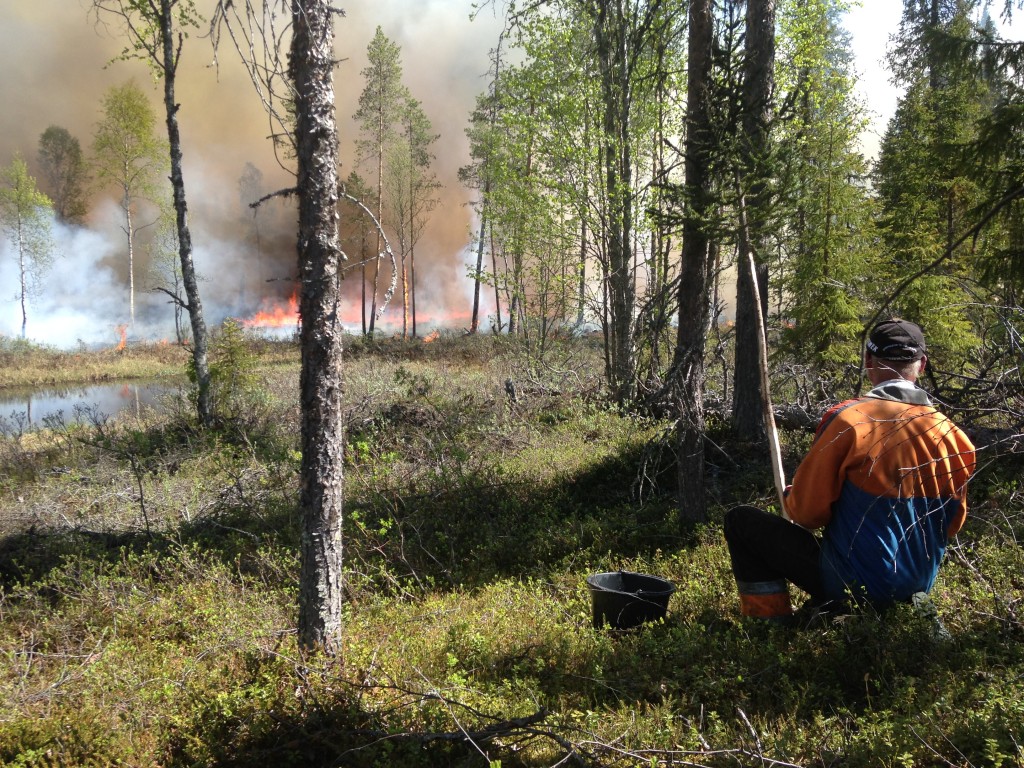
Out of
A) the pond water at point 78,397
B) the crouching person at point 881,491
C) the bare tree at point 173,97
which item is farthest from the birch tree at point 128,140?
the crouching person at point 881,491

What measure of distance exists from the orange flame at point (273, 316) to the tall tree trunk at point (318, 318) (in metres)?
38.8

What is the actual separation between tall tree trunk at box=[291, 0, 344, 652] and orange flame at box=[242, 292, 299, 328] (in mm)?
38805

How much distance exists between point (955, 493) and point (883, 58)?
23.2 m

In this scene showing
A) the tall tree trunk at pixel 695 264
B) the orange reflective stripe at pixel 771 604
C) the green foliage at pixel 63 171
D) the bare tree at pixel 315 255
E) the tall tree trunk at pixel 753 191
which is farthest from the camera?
the green foliage at pixel 63 171

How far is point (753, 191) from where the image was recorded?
204 inches

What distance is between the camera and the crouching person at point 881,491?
3.08m

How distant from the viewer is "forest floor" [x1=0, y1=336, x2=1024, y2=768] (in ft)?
9.86

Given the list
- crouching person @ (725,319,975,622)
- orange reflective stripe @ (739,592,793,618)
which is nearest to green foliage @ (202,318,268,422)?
orange reflective stripe @ (739,592,793,618)

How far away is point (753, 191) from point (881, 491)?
2975 mm

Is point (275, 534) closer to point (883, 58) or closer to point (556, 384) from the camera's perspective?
point (556, 384)

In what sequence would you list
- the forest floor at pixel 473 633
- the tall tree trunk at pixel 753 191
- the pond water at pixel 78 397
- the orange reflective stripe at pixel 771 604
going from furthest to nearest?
the pond water at pixel 78 397 → the tall tree trunk at pixel 753 191 → the orange reflective stripe at pixel 771 604 → the forest floor at pixel 473 633

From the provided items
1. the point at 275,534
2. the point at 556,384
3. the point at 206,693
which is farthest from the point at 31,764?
the point at 556,384

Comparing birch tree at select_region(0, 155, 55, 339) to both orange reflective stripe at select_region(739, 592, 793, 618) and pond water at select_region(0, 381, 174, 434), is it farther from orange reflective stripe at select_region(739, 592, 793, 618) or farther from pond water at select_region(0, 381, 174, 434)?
orange reflective stripe at select_region(739, 592, 793, 618)

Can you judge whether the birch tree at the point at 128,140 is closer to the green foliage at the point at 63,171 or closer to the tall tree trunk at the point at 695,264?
the green foliage at the point at 63,171
